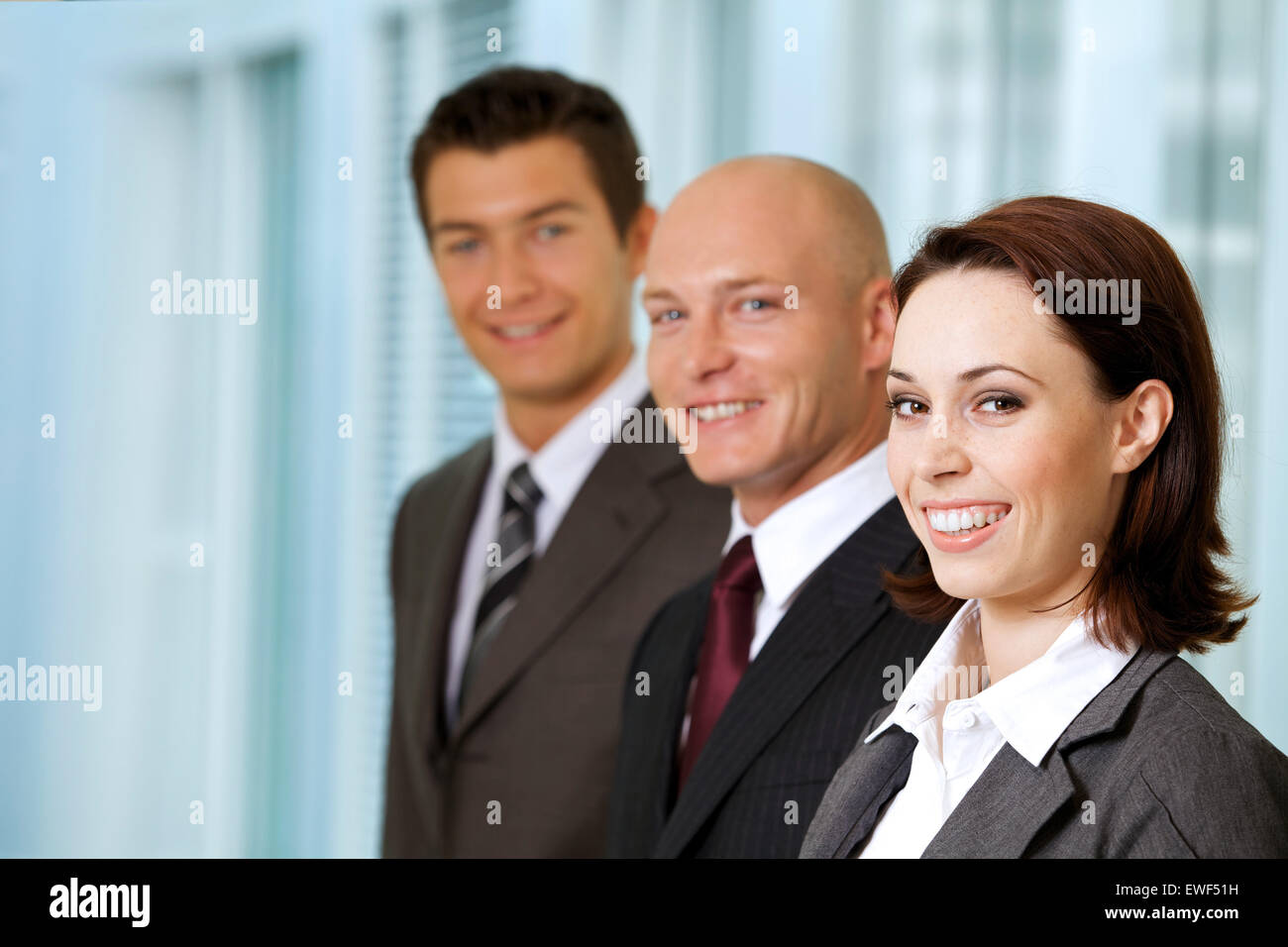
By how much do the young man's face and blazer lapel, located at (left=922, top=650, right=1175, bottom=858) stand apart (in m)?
1.59

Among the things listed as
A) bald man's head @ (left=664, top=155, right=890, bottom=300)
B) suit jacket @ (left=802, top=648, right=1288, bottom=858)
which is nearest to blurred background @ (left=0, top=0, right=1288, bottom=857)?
bald man's head @ (left=664, top=155, right=890, bottom=300)

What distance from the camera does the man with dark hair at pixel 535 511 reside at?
2.47 meters

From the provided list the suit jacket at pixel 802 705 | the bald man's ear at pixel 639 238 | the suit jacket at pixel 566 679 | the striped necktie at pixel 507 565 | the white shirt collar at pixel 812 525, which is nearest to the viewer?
the suit jacket at pixel 802 705

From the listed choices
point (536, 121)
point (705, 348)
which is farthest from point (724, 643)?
point (536, 121)

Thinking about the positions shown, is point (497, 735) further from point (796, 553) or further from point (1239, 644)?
Answer: point (1239, 644)

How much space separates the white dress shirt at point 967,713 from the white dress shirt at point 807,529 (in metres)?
0.35

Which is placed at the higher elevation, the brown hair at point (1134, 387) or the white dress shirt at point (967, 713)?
the brown hair at point (1134, 387)

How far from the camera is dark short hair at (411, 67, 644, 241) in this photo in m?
2.73

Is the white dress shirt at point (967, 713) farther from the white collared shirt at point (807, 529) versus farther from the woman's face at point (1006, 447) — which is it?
the white collared shirt at point (807, 529)

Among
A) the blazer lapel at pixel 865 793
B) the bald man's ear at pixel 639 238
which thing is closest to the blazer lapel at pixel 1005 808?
the blazer lapel at pixel 865 793

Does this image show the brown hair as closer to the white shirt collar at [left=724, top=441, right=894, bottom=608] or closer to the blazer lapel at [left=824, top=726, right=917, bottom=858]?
the blazer lapel at [left=824, top=726, right=917, bottom=858]

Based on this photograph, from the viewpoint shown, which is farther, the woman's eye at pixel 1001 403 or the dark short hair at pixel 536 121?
the dark short hair at pixel 536 121

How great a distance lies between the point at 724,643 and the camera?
196 centimetres
